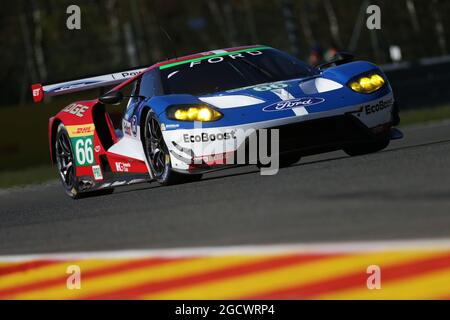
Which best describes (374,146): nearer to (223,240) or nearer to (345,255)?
(223,240)

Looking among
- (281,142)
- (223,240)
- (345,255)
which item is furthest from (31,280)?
(281,142)

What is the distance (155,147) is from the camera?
9.70 meters

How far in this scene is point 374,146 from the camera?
10.4 meters

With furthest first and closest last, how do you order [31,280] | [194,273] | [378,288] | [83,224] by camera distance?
[83,224], [31,280], [194,273], [378,288]

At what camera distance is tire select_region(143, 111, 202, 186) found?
376 inches

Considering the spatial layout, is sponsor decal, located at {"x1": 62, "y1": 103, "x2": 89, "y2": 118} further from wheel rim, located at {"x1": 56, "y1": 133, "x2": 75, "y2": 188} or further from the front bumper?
the front bumper

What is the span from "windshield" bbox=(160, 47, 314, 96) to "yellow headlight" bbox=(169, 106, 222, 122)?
2.07 ft

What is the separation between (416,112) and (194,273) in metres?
16.8

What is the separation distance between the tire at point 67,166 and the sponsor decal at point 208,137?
7.28 ft

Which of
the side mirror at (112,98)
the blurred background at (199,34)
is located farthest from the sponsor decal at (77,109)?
the blurred background at (199,34)

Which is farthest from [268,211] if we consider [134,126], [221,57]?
[221,57]

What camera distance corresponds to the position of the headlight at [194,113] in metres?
9.20

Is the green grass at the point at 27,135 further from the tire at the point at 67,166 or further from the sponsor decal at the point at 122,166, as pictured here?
the sponsor decal at the point at 122,166

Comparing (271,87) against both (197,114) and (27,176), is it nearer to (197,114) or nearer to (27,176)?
(197,114)
